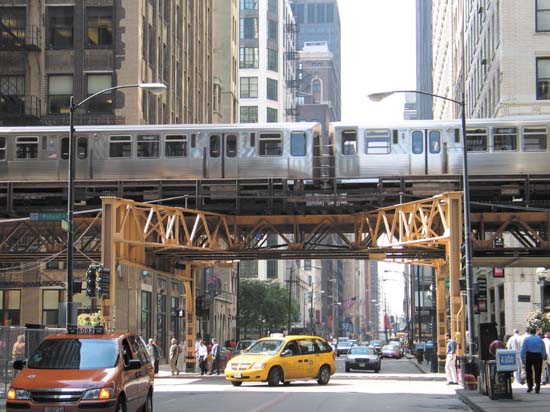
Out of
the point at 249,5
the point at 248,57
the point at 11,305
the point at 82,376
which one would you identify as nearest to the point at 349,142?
the point at 11,305

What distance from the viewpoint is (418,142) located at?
37.9 m

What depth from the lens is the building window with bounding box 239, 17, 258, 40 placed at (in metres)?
130

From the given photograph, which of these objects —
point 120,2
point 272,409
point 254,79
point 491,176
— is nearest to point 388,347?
point 120,2

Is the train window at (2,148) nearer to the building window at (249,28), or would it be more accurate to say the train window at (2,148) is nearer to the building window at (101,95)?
the building window at (101,95)

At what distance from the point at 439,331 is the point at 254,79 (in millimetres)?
92444

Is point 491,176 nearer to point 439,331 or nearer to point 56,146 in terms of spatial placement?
point 439,331

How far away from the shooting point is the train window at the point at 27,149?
40.0 m

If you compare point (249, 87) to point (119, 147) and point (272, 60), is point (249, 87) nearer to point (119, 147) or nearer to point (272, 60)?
point (272, 60)

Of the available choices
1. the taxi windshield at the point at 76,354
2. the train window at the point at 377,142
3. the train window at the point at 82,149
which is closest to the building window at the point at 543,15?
the train window at the point at 377,142

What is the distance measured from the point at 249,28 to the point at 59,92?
80.0m

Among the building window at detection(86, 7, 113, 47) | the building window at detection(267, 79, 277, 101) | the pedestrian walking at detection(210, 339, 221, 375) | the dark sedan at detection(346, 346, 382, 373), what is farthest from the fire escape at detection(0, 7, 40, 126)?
the building window at detection(267, 79, 277, 101)

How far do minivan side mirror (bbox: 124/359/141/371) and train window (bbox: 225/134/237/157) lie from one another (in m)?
22.4

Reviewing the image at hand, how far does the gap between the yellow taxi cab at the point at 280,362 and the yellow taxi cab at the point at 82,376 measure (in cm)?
1253

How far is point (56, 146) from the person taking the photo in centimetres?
3981
